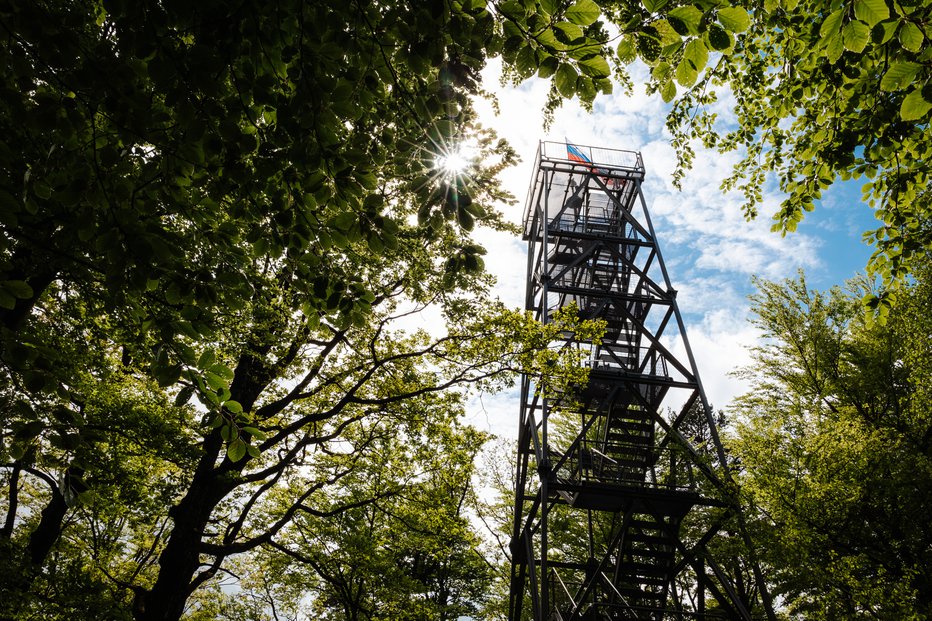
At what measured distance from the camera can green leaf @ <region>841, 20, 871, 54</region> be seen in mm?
1721

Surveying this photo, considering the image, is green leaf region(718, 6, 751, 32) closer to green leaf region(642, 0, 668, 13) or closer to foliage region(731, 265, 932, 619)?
green leaf region(642, 0, 668, 13)

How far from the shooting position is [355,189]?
2020mm

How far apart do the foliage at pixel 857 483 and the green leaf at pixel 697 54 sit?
277 inches

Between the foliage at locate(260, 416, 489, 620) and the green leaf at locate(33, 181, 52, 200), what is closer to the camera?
the green leaf at locate(33, 181, 52, 200)

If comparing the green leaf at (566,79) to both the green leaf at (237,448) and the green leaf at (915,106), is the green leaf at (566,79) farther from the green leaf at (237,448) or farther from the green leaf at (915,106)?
the green leaf at (237,448)

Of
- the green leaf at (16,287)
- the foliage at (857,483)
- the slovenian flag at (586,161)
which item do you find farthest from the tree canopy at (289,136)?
the slovenian flag at (586,161)

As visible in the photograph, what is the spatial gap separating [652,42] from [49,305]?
331 inches

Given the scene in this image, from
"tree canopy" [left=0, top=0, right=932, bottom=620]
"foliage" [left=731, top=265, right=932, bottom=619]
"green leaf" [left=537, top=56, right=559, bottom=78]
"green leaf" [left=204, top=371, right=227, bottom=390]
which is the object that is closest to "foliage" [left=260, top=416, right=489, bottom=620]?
"tree canopy" [left=0, top=0, right=932, bottom=620]

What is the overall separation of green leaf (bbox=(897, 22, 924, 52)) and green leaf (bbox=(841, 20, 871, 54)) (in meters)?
0.17

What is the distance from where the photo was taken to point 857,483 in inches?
350

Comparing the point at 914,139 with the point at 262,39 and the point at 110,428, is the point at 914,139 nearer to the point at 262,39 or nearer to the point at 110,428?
the point at 262,39

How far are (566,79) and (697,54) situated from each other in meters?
0.50

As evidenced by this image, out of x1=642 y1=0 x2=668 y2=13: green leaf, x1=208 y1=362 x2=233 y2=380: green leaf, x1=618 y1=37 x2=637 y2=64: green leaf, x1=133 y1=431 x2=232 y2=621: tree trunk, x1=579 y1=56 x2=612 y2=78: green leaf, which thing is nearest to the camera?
x1=642 y1=0 x2=668 y2=13: green leaf

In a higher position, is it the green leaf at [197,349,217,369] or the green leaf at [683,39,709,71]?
the green leaf at [683,39,709,71]
